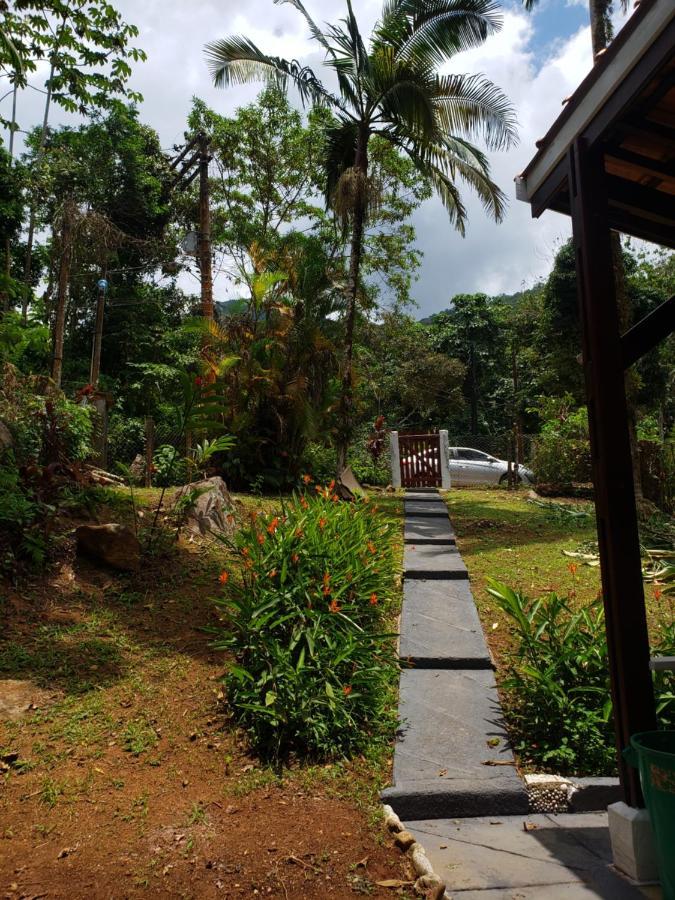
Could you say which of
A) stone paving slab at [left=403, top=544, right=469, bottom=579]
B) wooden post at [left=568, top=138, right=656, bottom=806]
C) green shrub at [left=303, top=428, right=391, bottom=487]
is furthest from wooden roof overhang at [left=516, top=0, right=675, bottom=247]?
green shrub at [left=303, top=428, right=391, bottom=487]

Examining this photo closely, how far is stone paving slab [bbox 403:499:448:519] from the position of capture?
949 cm

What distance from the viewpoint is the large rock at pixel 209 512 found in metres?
6.50

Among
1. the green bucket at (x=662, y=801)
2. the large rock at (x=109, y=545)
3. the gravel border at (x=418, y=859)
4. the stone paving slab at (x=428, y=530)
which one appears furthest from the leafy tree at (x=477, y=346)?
the green bucket at (x=662, y=801)

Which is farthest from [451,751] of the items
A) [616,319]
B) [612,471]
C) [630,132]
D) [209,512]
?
[209,512]

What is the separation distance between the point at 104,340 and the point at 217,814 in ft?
63.3

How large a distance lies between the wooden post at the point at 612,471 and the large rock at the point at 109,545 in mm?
3937

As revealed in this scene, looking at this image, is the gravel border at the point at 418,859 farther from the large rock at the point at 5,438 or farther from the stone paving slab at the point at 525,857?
the large rock at the point at 5,438

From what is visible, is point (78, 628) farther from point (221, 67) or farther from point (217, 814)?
point (221, 67)

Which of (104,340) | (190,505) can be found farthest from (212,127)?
(190,505)

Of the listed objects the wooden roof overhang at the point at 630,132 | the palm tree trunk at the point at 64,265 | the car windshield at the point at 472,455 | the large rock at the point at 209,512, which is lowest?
the large rock at the point at 209,512

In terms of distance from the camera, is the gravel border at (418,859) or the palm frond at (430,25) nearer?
the gravel border at (418,859)

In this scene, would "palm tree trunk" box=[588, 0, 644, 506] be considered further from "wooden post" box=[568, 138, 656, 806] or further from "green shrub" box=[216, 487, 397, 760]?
"wooden post" box=[568, 138, 656, 806]

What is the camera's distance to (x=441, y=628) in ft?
15.9

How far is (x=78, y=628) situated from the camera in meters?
4.53
